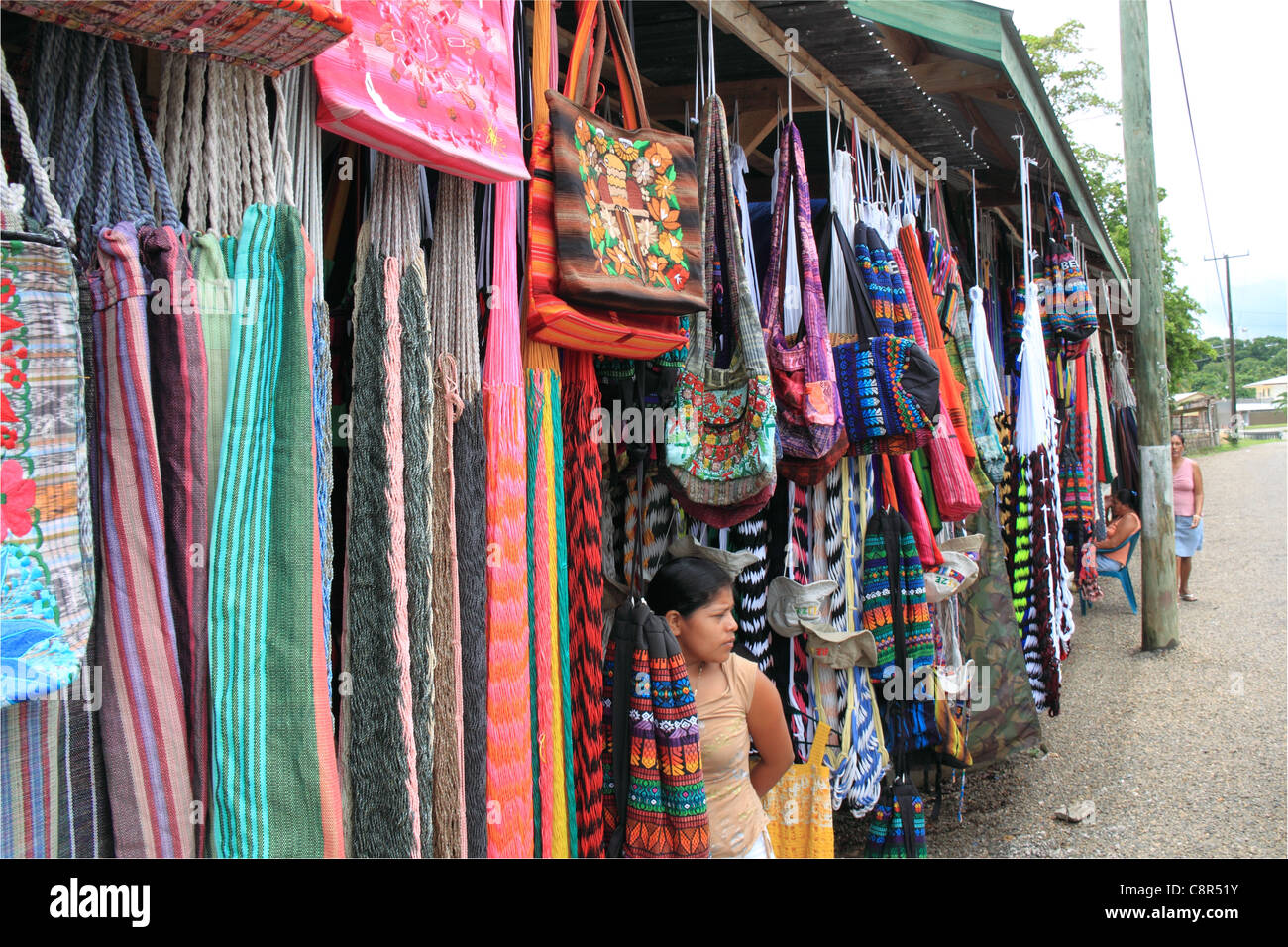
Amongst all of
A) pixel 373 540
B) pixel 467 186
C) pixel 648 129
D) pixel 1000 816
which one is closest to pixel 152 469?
pixel 373 540

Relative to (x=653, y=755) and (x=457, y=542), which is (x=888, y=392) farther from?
(x=457, y=542)

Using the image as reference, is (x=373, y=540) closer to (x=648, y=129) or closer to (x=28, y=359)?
(x=28, y=359)

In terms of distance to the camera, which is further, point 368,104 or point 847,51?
point 847,51

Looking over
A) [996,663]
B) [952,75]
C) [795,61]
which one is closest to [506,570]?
[795,61]

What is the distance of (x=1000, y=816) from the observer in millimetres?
4090

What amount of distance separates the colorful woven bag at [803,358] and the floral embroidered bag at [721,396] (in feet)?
0.39

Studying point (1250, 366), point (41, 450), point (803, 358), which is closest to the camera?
point (41, 450)

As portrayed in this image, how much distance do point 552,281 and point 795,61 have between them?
1498 millimetres

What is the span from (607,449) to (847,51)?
5.05 feet

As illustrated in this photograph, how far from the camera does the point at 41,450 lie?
1076mm

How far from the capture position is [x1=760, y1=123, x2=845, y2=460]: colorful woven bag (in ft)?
8.31

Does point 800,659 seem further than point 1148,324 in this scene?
No

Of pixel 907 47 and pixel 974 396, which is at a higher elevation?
pixel 907 47
